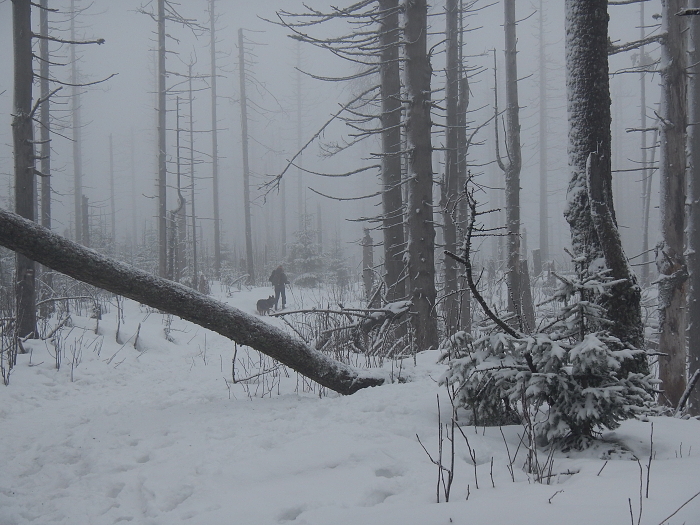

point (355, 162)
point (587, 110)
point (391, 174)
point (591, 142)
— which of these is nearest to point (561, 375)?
point (591, 142)

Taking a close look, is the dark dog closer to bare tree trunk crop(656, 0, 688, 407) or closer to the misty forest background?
the misty forest background

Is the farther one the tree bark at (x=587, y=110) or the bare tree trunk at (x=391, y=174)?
the bare tree trunk at (x=391, y=174)

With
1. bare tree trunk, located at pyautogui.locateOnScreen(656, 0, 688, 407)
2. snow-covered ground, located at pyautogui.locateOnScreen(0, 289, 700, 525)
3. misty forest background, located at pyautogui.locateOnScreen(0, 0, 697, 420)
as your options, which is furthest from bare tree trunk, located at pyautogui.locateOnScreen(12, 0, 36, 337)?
bare tree trunk, located at pyautogui.locateOnScreen(656, 0, 688, 407)

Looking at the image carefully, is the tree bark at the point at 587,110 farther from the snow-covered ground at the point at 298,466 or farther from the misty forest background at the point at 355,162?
the snow-covered ground at the point at 298,466

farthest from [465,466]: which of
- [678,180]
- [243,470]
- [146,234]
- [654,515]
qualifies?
[146,234]

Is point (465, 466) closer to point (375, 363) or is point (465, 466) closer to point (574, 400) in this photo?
point (574, 400)

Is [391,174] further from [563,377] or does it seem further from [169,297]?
[563,377]

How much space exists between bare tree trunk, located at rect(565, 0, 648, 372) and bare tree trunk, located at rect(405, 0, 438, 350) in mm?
3232

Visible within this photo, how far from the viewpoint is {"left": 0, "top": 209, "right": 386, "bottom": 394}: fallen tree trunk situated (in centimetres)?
341

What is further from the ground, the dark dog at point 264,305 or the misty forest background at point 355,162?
the misty forest background at point 355,162

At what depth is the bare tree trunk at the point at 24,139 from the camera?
6.74 metres

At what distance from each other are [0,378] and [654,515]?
19.9 feet

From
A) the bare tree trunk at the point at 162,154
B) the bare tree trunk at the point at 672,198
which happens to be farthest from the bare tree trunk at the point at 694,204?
the bare tree trunk at the point at 162,154

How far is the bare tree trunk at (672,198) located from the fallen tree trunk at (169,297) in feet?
18.1
